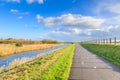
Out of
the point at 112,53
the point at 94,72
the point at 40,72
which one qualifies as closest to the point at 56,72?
the point at 40,72

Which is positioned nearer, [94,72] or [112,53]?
[94,72]

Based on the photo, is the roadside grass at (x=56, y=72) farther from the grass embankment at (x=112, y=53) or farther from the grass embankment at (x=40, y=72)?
the grass embankment at (x=112, y=53)

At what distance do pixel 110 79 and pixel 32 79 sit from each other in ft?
12.9

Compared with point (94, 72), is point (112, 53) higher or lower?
higher

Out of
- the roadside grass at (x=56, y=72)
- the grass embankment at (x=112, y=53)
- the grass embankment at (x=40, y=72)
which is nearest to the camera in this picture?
the roadside grass at (x=56, y=72)

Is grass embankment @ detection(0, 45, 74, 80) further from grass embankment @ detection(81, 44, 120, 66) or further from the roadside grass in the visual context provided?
grass embankment @ detection(81, 44, 120, 66)

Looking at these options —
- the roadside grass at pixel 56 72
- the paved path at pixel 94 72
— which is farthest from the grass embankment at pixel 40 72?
the paved path at pixel 94 72

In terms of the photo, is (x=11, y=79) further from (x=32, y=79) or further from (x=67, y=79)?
(x=67, y=79)

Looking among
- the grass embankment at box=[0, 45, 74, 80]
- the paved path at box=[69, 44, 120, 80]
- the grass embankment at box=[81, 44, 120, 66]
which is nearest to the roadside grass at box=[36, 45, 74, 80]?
the grass embankment at box=[0, 45, 74, 80]

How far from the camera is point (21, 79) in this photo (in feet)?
38.5

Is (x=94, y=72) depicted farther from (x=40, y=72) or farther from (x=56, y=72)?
(x=40, y=72)

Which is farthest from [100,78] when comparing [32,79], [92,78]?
[32,79]

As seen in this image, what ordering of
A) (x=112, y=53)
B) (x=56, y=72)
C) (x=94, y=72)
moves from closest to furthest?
(x=56, y=72) → (x=94, y=72) → (x=112, y=53)

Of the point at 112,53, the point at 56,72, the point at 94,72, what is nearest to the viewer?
the point at 56,72
